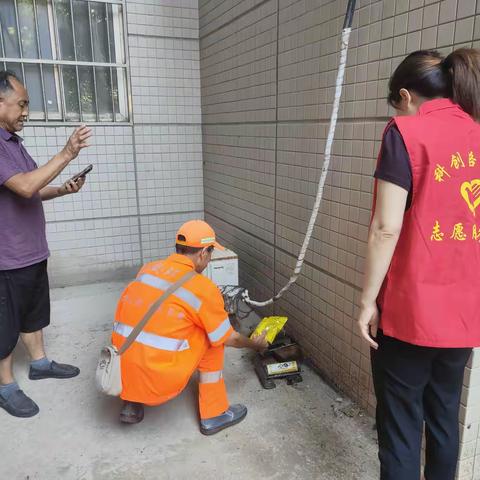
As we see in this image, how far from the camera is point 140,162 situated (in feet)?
15.2

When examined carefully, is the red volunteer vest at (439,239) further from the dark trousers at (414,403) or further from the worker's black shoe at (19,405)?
the worker's black shoe at (19,405)

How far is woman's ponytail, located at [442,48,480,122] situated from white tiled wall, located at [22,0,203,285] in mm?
3697

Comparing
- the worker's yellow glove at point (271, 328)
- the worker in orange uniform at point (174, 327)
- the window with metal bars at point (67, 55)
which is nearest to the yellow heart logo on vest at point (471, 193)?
the worker in orange uniform at point (174, 327)

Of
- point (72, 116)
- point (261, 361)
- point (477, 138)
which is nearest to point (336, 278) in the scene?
point (261, 361)

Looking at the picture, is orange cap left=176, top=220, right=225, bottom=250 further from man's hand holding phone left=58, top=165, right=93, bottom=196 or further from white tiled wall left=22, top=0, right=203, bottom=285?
white tiled wall left=22, top=0, right=203, bottom=285

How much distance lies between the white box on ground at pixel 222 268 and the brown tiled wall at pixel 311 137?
0.75 ft

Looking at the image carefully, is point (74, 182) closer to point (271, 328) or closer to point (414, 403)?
point (271, 328)

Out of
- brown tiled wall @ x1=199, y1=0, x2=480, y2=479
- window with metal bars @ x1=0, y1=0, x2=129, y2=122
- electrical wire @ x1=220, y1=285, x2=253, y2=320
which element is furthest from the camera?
window with metal bars @ x1=0, y1=0, x2=129, y2=122

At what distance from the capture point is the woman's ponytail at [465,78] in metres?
1.25

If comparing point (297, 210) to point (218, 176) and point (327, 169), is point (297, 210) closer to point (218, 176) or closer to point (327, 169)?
point (327, 169)

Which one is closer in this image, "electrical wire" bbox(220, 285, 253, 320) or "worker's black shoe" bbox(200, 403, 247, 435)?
"worker's black shoe" bbox(200, 403, 247, 435)

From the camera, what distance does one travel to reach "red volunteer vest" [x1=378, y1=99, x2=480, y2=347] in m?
1.27

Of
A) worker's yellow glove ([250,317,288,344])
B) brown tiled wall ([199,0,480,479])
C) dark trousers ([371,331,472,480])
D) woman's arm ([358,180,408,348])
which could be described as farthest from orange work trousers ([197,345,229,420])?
woman's arm ([358,180,408,348])

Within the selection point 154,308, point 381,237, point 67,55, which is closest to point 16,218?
point 154,308
